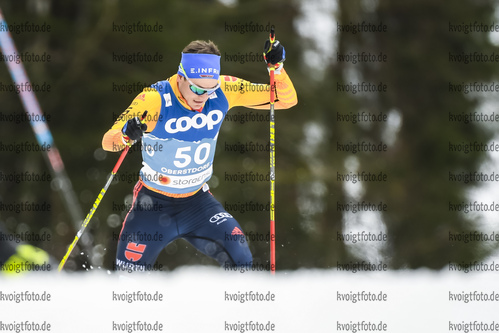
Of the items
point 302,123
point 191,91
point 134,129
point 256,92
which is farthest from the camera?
point 302,123

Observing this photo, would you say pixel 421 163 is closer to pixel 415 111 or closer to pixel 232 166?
pixel 415 111

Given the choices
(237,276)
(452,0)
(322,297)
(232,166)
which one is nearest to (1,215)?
(232,166)

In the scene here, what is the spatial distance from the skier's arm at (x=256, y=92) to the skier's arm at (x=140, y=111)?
1.90 ft

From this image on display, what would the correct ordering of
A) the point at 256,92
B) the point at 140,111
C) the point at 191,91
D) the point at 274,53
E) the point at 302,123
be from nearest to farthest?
the point at 140,111 → the point at 191,91 → the point at 274,53 → the point at 256,92 → the point at 302,123

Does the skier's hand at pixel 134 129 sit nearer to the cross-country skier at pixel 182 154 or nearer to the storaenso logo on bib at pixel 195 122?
the cross-country skier at pixel 182 154

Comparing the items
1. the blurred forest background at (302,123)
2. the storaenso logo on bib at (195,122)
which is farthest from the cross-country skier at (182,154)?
the blurred forest background at (302,123)

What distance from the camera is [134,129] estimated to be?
13.8 ft

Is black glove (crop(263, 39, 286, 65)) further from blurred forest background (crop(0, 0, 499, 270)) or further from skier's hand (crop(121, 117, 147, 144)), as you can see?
blurred forest background (crop(0, 0, 499, 270))

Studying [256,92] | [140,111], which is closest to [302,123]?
[256,92]

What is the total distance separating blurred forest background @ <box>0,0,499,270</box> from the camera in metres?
9.06

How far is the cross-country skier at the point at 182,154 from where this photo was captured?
4387 millimetres

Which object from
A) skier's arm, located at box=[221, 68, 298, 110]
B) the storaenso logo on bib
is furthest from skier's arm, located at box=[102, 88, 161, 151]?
skier's arm, located at box=[221, 68, 298, 110]

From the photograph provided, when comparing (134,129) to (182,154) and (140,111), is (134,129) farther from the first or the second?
(182,154)

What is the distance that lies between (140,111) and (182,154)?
1.47 ft
